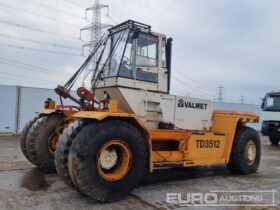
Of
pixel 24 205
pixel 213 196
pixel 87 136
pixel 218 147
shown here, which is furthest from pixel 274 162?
pixel 24 205

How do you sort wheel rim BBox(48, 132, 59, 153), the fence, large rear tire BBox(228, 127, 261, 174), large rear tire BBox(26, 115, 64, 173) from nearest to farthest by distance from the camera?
large rear tire BBox(26, 115, 64, 173)
wheel rim BBox(48, 132, 59, 153)
large rear tire BBox(228, 127, 261, 174)
the fence

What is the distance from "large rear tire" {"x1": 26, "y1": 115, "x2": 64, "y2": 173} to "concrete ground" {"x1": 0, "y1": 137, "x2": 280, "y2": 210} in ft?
0.80

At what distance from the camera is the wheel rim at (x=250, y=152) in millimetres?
8031

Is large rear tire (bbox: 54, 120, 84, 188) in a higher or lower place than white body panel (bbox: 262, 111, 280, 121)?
lower

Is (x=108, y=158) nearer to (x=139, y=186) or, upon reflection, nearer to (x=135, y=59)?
(x=139, y=186)

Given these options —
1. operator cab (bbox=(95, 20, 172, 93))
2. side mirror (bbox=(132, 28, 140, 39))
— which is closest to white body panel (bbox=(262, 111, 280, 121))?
operator cab (bbox=(95, 20, 172, 93))

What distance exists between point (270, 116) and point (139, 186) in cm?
1297

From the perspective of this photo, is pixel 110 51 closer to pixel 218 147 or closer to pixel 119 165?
pixel 119 165

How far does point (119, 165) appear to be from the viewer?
212 inches

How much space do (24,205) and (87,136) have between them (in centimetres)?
131

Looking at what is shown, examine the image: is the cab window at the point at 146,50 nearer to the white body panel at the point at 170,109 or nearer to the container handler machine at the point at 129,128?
the container handler machine at the point at 129,128

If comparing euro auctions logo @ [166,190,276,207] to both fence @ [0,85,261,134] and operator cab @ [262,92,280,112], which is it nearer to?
operator cab @ [262,92,280,112]

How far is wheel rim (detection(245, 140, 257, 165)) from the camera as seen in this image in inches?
316

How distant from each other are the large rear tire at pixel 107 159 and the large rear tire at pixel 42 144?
7.34ft
